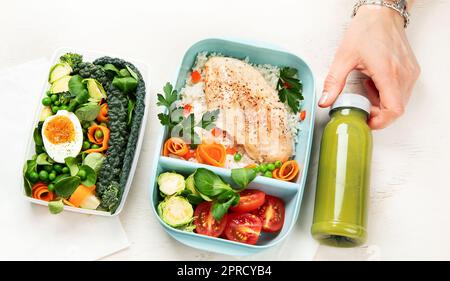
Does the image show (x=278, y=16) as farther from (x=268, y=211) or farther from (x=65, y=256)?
(x=65, y=256)

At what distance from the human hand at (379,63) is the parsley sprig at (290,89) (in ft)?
0.40

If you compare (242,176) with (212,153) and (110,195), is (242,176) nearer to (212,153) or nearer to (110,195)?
(212,153)

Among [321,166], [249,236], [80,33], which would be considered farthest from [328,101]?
→ [80,33]

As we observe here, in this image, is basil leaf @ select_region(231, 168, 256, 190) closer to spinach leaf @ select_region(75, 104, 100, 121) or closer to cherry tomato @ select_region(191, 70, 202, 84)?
cherry tomato @ select_region(191, 70, 202, 84)

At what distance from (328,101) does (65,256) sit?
120 centimetres

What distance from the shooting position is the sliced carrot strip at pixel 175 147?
6.98ft

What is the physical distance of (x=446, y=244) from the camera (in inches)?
88.7

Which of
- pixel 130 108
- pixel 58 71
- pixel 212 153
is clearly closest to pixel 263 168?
pixel 212 153

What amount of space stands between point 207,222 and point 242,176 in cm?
23

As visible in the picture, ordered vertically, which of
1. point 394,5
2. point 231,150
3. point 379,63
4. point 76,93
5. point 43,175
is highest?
point 394,5

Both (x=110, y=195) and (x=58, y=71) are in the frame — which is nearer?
(x=110, y=195)

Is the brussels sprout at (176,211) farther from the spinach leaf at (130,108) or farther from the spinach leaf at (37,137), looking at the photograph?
the spinach leaf at (37,137)

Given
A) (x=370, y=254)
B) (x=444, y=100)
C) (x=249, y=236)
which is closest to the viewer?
(x=249, y=236)

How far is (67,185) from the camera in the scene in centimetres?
202
